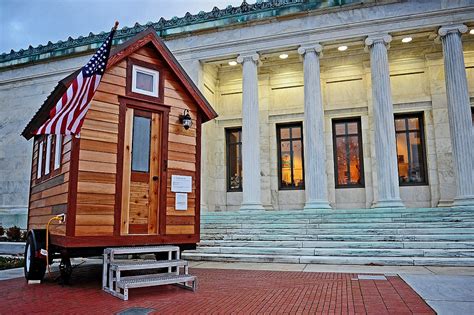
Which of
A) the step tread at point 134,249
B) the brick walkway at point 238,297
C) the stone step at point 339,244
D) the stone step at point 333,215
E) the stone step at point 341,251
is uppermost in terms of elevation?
the stone step at point 333,215

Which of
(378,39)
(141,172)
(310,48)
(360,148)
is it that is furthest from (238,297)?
(360,148)

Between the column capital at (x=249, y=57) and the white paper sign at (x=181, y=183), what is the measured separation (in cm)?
1007

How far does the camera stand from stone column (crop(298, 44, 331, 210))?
1473 centimetres

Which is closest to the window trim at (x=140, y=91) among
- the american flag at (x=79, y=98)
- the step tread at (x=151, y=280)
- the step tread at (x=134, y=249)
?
the american flag at (x=79, y=98)

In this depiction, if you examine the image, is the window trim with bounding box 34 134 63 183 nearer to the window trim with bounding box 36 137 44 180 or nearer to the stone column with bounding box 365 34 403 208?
the window trim with bounding box 36 137 44 180

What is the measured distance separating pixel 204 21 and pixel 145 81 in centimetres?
1064

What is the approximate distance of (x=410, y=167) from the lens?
1744cm

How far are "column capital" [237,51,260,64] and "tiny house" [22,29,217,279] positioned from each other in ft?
Answer: 29.3

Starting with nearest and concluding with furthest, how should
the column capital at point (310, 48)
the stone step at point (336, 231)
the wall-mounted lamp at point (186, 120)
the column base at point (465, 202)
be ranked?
the wall-mounted lamp at point (186, 120) < the stone step at point (336, 231) < the column base at point (465, 202) < the column capital at point (310, 48)

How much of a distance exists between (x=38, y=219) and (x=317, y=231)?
7.92 meters

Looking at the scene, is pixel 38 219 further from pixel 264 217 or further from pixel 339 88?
pixel 339 88

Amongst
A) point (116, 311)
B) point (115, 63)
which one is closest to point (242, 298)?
point (116, 311)

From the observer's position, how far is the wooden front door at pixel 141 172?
23.2 ft

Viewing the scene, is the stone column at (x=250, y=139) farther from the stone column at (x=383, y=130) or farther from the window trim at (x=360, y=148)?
the stone column at (x=383, y=130)
